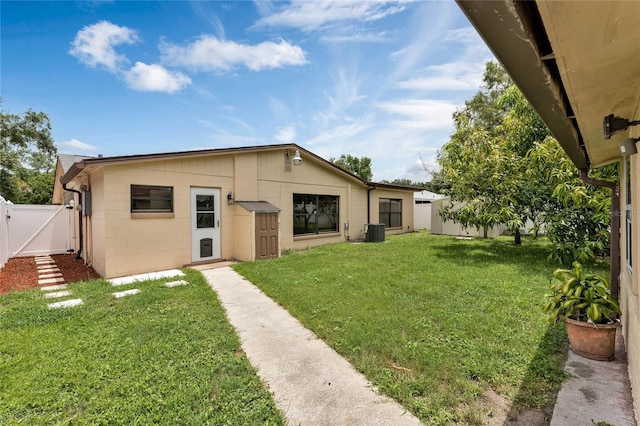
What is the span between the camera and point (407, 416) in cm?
222

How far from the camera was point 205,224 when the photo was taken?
8336mm

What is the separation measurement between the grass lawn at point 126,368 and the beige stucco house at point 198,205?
2.59 meters

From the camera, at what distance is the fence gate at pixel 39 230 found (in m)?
9.87

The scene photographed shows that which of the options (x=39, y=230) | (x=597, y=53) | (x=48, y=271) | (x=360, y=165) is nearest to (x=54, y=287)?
(x=48, y=271)

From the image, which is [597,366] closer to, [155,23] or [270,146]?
[270,146]

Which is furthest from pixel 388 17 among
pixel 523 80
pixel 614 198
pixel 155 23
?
pixel 155 23

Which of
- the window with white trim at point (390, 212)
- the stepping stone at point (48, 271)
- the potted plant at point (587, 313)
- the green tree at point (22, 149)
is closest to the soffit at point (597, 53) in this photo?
the potted plant at point (587, 313)

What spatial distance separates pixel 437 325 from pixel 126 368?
3.63m

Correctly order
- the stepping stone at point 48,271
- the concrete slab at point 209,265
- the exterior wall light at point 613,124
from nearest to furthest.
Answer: the exterior wall light at point 613,124
the stepping stone at point 48,271
the concrete slab at point 209,265

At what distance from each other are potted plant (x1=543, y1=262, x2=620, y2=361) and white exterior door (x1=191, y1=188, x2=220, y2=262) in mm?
7709

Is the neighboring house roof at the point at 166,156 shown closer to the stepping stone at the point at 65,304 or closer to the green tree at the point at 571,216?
the stepping stone at the point at 65,304

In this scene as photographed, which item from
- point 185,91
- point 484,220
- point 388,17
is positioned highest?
point 185,91

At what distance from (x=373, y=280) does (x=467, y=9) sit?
18.4ft

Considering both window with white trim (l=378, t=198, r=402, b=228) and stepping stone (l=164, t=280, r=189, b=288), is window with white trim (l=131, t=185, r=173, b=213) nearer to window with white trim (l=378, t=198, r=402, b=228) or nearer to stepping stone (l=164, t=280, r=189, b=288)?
stepping stone (l=164, t=280, r=189, b=288)
